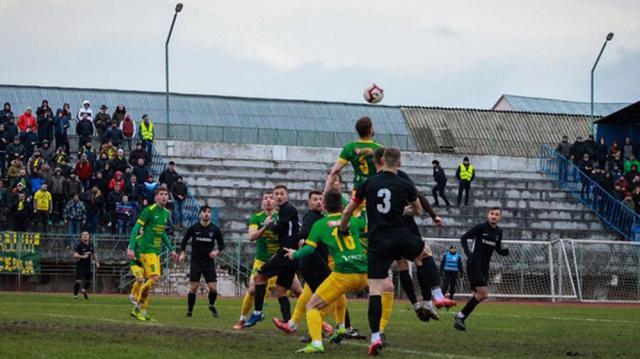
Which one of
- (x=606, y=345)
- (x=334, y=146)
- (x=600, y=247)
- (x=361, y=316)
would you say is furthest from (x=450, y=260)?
(x=606, y=345)

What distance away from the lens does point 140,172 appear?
39656 millimetres

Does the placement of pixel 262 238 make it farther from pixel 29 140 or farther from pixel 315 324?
pixel 29 140

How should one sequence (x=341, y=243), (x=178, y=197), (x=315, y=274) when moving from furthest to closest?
(x=178, y=197)
(x=315, y=274)
(x=341, y=243)

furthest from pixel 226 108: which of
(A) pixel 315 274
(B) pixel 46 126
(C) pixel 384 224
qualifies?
(C) pixel 384 224

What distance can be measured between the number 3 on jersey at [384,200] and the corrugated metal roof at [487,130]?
137 feet

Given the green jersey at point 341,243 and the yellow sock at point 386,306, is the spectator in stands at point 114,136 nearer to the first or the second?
the yellow sock at point 386,306

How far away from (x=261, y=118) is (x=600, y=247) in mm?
23022

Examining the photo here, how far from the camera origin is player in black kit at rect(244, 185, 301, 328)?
1844 cm

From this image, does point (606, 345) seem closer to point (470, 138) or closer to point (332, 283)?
point (332, 283)

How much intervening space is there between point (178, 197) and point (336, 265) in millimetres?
25427

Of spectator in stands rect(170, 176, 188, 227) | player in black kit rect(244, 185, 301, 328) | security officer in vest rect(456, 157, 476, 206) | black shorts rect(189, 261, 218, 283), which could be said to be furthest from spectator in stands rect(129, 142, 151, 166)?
player in black kit rect(244, 185, 301, 328)

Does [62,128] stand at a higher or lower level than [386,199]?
higher

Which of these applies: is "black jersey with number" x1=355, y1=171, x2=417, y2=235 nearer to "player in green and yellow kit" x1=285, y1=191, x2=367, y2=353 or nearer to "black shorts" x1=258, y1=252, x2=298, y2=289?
"player in green and yellow kit" x1=285, y1=191, x2=367, y2=353

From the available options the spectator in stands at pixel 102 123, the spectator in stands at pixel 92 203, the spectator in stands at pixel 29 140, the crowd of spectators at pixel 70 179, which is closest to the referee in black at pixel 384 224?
the crowd of spectators at pixel 70 179
